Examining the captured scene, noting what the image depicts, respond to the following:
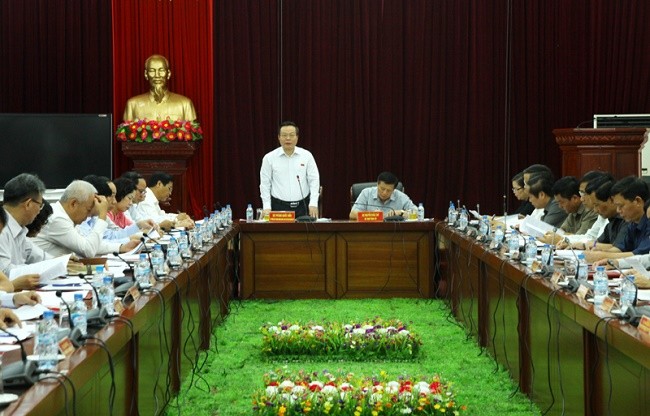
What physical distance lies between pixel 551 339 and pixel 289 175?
472 centimetres

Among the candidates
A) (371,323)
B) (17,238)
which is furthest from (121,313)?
(371,323)

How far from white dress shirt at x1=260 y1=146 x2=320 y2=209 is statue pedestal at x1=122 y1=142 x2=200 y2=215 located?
150 centimetres

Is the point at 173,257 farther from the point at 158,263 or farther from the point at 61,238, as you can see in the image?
the point at 61,238

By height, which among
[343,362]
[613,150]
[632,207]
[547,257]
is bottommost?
[343,362]

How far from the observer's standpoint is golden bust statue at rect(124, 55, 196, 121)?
10.1 meters

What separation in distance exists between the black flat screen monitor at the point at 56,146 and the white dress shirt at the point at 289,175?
2.25 m

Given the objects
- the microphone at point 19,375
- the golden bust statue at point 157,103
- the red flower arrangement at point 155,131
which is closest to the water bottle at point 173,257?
the microphone at point 19,375

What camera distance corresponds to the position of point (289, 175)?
852 cm

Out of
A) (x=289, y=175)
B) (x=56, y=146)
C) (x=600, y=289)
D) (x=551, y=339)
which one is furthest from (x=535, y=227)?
(x=56, y=146)

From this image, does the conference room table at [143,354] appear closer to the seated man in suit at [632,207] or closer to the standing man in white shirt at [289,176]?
the standing man in white shirt at [289,176]

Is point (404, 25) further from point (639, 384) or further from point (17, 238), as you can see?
point (639, 384)

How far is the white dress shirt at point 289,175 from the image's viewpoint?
8492mm

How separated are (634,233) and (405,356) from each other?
140 centimetres

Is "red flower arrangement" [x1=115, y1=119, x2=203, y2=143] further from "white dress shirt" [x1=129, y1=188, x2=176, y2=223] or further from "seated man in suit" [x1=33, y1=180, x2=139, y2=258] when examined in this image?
"seated man in suit" [x1=33, y1=180, x2=139, y2=258]
